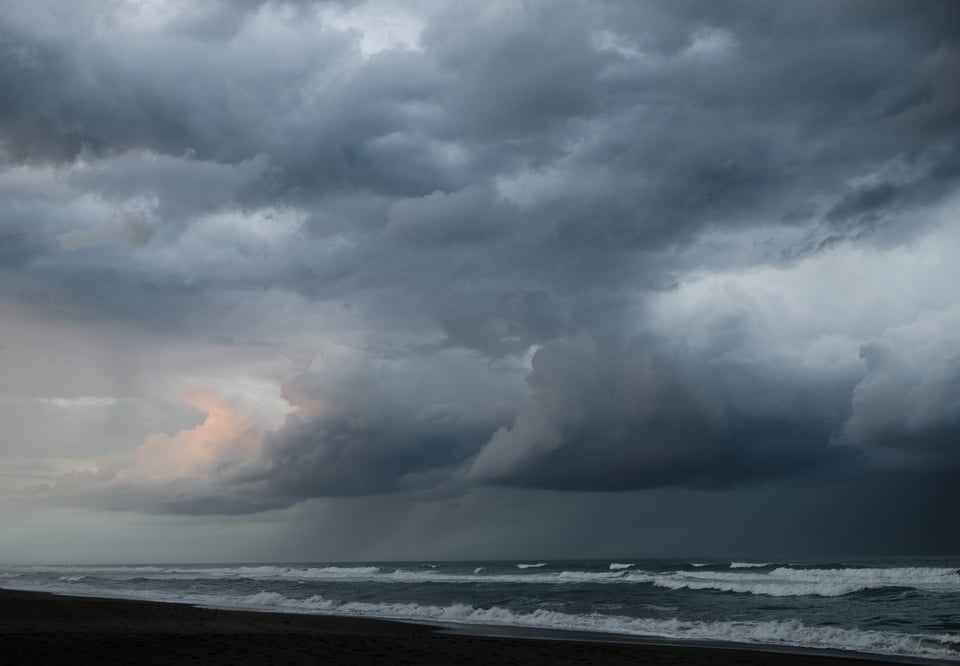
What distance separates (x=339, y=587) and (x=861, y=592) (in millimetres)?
35342

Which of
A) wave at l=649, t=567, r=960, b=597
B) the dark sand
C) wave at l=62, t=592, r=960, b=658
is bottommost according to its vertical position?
wave at l=649, t=567, r=960, b=597

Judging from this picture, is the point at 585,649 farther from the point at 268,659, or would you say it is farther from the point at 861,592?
the point at 861,592

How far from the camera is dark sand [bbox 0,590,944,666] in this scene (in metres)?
17.2

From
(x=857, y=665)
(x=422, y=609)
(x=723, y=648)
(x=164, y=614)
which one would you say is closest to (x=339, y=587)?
(x=422, y=609)

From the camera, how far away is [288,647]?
19109 millimetres

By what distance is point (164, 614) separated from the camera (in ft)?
93.0

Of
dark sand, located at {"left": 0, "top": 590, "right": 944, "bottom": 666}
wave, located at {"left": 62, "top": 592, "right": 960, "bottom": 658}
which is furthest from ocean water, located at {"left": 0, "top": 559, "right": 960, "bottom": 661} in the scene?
dark sand, located at {"left": 0, "top": 590, "right": 944, "bottom": 666}

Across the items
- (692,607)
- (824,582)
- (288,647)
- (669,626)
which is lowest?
(824,582)

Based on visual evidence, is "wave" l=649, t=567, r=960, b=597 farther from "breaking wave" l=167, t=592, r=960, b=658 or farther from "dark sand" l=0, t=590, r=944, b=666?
"dark sand" l=0, t=590, r=944, b=666

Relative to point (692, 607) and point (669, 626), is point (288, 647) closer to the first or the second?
point (669, 626)

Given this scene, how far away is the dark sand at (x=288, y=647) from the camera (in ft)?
56.3

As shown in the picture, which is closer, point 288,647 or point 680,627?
point 288,647

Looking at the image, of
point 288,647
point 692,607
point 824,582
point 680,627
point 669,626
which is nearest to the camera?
point 288,647

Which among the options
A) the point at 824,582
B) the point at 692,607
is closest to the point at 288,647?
the point at 692,607
